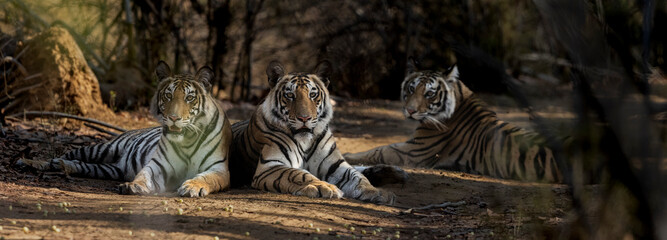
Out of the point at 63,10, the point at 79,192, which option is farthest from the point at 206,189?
the point at 63,10

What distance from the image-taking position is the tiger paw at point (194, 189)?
472 cm

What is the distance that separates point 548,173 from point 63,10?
25.6 ft

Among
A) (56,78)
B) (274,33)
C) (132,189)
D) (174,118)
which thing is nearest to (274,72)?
(174,118)

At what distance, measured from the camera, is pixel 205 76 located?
213 inches

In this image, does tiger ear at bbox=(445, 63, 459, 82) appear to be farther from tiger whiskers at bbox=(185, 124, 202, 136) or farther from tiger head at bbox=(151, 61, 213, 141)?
tiger whiskers at bbox=(185, 124, 202, 136)

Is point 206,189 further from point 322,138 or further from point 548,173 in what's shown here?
point 548,173

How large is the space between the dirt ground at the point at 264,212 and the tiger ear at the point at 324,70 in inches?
39.7

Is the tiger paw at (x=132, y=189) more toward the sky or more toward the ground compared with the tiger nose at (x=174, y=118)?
more toward the ground

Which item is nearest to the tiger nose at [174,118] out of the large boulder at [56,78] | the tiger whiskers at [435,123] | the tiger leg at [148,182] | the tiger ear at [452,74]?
the tiger leg at [148,182]

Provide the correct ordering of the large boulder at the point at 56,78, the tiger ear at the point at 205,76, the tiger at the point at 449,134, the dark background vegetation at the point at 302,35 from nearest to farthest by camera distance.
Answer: the tiger ear at the point at 205,76
the tiger at the point at 449,134
the large boulder at the point at 56,78
the dark background vegetation at the point at 302,35

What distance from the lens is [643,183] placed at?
2203 millimetres

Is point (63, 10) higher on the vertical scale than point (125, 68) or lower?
higher

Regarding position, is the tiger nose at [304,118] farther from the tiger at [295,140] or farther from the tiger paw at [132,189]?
the tiger paw at [132,189]

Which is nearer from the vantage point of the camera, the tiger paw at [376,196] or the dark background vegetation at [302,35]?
the tiger paw at [376,196]
